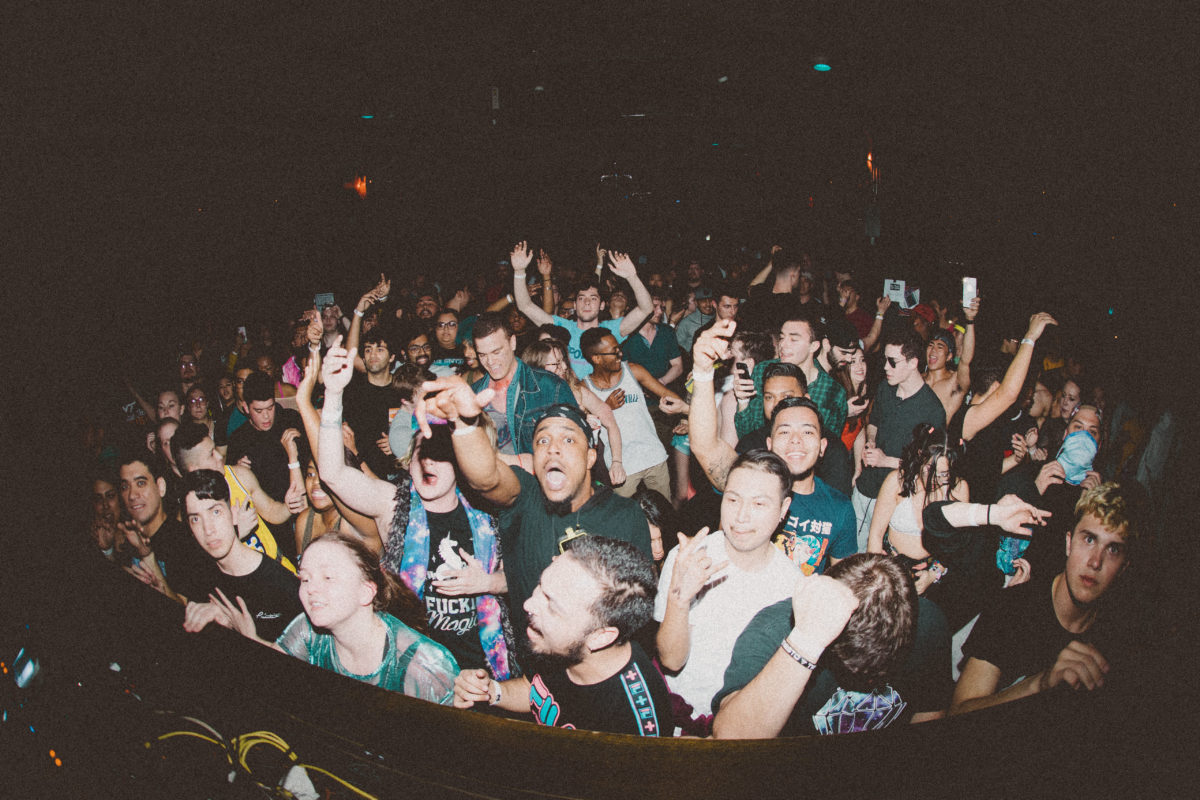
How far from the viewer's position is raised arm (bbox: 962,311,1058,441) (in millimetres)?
3543

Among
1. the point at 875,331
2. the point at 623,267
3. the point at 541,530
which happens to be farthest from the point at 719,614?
the point at 875,331

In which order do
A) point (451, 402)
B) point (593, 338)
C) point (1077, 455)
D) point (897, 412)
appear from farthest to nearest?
point (593, 338)
point (897, 412)
point (1077, 455)
point (451, 402)

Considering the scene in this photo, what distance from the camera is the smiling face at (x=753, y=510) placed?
2.20 meters

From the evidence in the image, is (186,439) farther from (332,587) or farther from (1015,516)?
(1015,516)

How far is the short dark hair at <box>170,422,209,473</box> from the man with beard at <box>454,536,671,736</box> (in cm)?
220

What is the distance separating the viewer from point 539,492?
253 cm

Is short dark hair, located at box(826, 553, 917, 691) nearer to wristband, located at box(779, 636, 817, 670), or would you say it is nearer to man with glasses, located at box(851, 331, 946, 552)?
wristband, located at box(779, 636, 817, 670)

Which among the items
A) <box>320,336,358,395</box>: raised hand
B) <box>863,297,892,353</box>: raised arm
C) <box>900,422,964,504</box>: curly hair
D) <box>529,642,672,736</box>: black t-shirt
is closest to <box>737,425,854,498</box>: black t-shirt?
<box>900,422,964,504</box>: curly hair

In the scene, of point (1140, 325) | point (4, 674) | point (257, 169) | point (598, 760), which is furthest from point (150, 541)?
point (257, 169)

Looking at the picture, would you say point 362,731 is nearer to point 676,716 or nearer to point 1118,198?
point 676,716

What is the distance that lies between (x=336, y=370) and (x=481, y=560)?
37.1 inches

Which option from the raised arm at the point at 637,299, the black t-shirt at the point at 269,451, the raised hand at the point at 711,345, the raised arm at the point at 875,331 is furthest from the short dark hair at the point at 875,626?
the raised arm at the point at 875,331

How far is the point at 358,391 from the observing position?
4.58 metres

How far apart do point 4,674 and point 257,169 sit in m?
5.96
